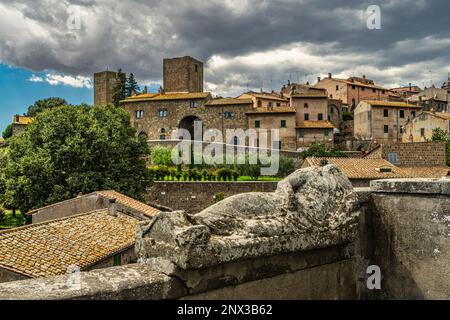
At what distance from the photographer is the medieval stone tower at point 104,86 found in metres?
82.2

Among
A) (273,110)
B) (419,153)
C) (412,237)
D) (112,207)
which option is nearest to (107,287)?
(412,237)

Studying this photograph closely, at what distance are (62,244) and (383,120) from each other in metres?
54.6

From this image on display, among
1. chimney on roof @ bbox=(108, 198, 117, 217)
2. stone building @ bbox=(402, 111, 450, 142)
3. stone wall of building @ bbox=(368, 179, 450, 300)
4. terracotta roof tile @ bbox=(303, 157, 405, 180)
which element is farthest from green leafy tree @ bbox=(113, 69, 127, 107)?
stone wall of building @ bbox=(368, 179, 450, 300)

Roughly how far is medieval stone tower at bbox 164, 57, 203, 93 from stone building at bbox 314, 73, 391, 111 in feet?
81.6

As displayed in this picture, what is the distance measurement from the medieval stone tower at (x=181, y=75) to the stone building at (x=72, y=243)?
178 ft

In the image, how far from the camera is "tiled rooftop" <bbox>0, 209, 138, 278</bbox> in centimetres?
1258

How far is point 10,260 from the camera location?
12430 mm

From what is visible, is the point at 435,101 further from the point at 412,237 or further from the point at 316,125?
the point at 412,237

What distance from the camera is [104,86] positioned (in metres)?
82.2

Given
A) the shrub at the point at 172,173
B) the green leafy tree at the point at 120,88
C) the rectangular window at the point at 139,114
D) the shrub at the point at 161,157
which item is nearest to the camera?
the shrub at the point at 172,173

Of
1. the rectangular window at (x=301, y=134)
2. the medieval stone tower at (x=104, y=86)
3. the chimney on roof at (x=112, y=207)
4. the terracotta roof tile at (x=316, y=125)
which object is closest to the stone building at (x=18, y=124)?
the medieval stone tower at (x=104, y=86)

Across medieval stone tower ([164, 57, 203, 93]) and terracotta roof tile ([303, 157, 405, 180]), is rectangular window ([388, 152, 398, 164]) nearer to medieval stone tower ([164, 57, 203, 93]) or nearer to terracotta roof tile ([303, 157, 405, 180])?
terracotta roof tile ([303, 157, 405, 180])

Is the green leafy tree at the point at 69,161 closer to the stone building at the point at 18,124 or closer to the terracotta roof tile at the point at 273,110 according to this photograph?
the terracotta roof tile at the point at 273,110
